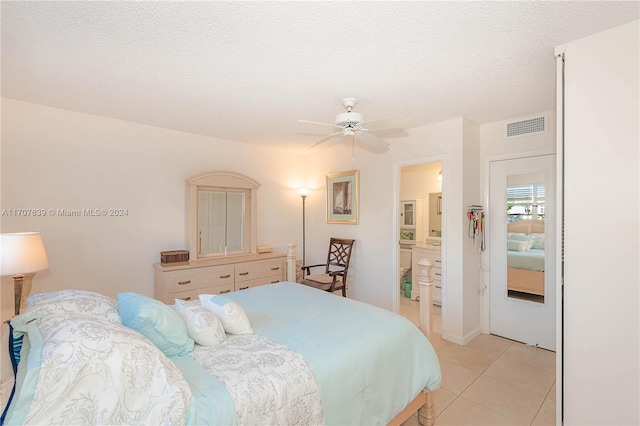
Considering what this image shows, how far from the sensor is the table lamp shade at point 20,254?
1981mm

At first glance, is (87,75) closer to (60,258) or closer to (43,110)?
(43,110)

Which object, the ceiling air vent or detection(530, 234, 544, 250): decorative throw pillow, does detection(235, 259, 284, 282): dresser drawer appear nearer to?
detection(530, 234, 544, 250): decorative throw pillow

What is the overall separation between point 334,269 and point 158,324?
10.9ft

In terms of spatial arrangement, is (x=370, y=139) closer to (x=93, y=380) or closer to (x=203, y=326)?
(x=203, y=326)

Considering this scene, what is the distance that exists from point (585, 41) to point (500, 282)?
257 cm

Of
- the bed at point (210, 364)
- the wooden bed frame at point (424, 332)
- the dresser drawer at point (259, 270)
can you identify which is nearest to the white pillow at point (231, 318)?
the bed at point (210, 364)

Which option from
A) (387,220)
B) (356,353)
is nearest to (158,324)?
(356,353)

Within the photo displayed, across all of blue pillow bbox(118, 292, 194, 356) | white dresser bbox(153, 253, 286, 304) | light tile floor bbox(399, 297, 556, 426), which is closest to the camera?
blue pillow bbox(118, 292, 194, 356)

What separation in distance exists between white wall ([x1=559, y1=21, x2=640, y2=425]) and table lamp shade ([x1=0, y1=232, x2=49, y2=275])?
355cm

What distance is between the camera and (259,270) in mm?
4078

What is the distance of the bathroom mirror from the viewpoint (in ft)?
17.8

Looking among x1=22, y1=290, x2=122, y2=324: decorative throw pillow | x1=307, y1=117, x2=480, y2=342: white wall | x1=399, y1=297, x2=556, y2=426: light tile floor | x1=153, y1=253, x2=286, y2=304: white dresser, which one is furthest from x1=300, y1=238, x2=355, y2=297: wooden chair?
x1=22, y1=290, x2=122, y2=324: decorative throw pillow

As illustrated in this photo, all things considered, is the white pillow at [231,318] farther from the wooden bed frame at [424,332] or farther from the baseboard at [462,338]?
the baseboard at [462,338]

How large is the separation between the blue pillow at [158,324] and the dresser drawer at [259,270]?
224cm
